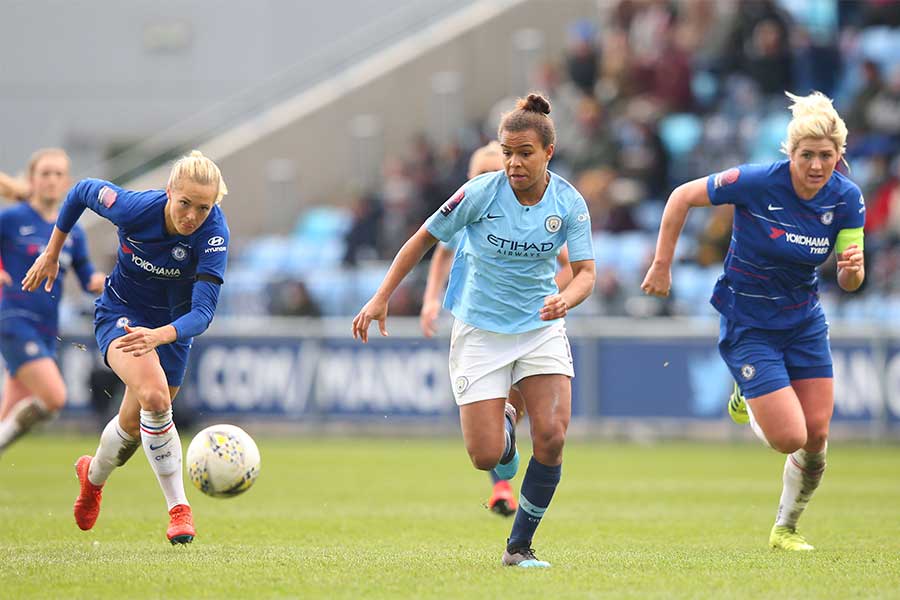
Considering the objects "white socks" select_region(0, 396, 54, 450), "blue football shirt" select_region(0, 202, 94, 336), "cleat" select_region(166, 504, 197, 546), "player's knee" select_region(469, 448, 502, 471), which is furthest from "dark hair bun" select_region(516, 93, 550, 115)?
"white socks" select_region(0, 396, 54, 450)

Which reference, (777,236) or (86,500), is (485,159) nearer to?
(777,236)

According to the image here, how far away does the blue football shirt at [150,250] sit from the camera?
8250 mm

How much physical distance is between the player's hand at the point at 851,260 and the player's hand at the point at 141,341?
3.58 metres

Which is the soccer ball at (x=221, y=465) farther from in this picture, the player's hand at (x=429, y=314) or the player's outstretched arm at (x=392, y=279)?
the player's hand at (x=429, y=314)

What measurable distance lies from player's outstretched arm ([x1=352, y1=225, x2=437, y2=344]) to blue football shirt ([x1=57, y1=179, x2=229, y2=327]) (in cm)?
116

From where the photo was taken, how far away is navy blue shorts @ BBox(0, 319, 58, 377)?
1167 cm

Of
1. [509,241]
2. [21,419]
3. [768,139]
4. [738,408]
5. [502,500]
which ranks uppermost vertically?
[768,139]

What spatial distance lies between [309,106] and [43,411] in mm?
15415

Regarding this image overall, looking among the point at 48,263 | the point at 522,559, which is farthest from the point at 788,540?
the point at 48,263

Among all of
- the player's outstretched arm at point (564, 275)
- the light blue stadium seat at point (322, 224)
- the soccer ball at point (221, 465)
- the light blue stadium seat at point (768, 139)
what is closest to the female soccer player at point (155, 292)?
the soccer ball at point (221, 465)

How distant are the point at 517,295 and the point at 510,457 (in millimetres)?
1701

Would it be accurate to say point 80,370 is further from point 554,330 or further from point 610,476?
point 554,330

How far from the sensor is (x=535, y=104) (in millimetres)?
7469

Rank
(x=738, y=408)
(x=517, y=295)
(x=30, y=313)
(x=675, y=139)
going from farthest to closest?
(x=675, y=139) < (x=30, y=313) < (x=738, y=408) < (x=517, y=295)
